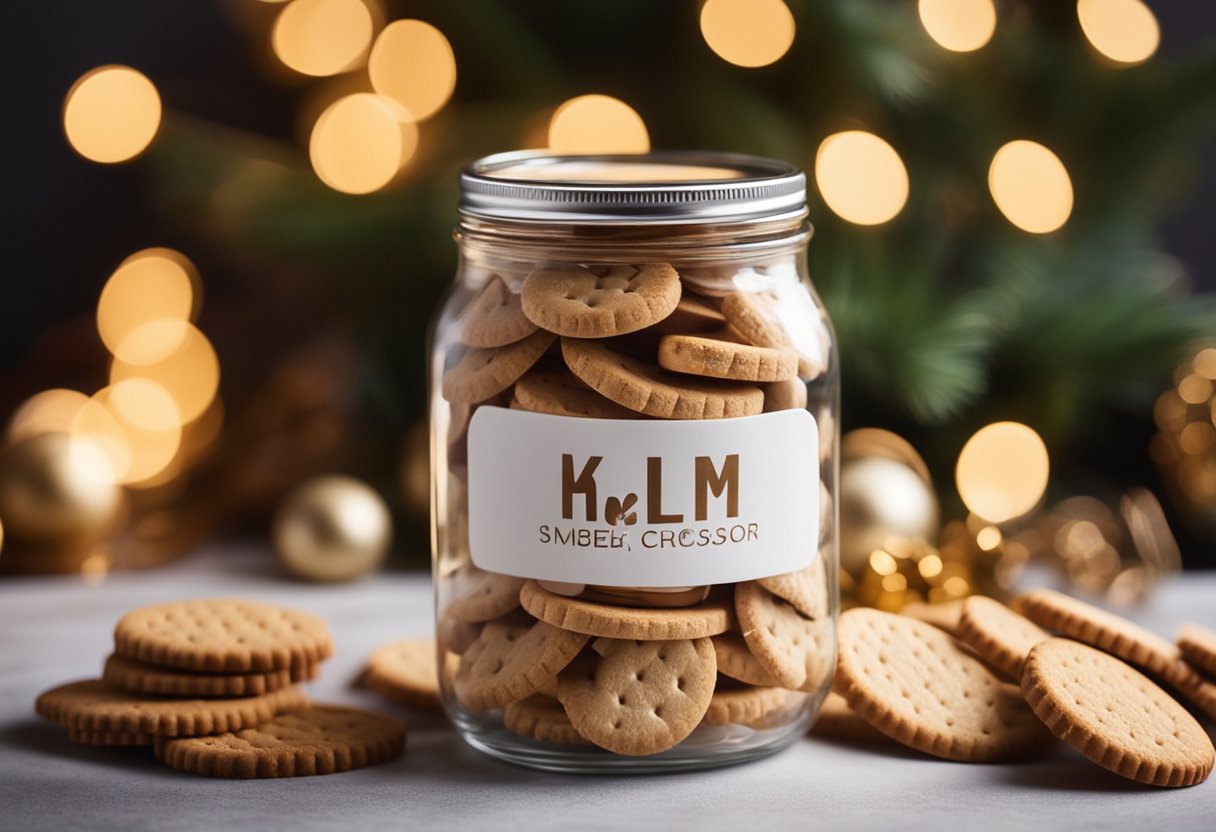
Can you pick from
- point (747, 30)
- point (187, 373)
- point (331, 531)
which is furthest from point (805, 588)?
point (187, 373)

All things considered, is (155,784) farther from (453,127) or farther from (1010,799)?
(453,127)

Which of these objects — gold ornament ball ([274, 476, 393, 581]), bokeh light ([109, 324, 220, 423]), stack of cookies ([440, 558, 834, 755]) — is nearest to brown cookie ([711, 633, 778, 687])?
stack of cookies ([440, 558, 834, 755])

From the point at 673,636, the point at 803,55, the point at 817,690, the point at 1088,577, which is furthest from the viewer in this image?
the point at 803,55

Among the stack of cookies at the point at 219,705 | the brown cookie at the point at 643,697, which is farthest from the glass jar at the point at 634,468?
the stack of cookies at the point at 219,705

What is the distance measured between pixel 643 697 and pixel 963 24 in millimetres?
973

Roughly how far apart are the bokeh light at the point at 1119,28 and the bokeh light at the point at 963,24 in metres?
0.11

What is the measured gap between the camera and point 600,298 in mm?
926

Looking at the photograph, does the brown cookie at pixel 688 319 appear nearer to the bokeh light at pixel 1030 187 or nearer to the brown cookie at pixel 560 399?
the brown cookie at pixel 560 399

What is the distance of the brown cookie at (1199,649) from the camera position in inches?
42.7

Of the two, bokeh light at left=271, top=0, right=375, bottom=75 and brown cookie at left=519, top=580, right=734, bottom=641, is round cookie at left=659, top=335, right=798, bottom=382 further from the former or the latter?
bokeh light at left=271, top=0, right=375, bottom=75

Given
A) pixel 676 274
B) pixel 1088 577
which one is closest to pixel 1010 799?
pixel 676 274

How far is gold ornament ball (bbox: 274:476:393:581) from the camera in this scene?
1492 mm

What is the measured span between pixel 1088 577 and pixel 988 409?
0.24m

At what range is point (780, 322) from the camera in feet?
3.24
